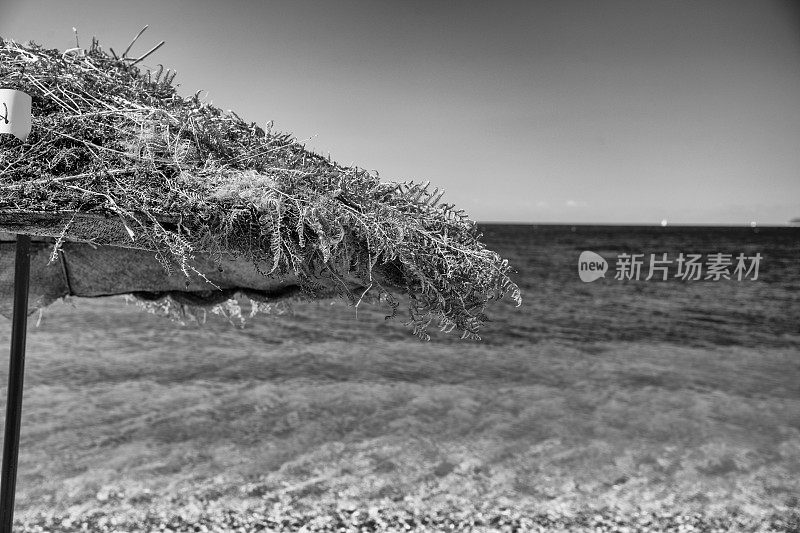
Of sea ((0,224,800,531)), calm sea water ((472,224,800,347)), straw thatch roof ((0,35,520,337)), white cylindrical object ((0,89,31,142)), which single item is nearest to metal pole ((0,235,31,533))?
straw thatch roof ((0,35,520,337))

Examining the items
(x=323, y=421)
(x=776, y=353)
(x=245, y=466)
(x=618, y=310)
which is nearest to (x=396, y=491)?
(x=245, y=466)

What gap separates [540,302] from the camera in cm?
2530

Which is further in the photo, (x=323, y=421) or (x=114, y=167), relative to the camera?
(x=323, y=421)

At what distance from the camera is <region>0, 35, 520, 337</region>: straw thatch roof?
1.86 meters

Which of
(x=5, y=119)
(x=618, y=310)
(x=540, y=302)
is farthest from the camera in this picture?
(x=540, y=302)

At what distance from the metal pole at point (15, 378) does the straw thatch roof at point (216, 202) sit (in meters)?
0.41

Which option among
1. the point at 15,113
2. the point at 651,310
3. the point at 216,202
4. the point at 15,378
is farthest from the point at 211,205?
the point at 651,310

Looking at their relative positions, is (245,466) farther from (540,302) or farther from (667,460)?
(540,302)

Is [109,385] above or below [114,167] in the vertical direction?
below

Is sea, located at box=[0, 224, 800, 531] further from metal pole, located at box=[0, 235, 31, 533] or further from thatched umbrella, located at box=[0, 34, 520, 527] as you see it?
metal pole, located at box=[0, 235, 31, 533]

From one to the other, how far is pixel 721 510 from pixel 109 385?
30.5 ft

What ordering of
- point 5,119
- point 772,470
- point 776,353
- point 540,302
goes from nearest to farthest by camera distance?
point 5,119
point 772,470
point 776,353
point 540,302

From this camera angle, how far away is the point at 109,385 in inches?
411

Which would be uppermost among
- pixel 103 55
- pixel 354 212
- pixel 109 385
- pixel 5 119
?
pixel 103 55
